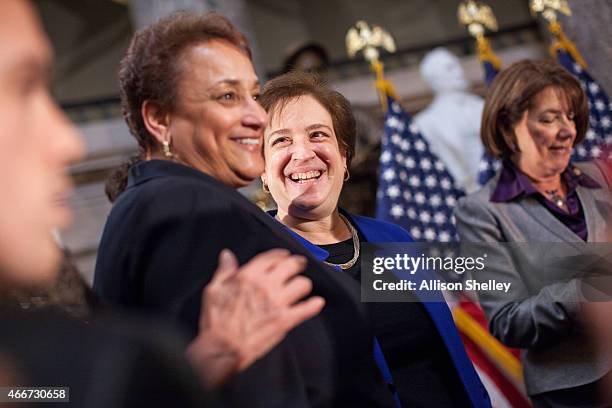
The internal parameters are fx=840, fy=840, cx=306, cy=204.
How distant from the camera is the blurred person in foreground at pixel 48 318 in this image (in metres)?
0.82

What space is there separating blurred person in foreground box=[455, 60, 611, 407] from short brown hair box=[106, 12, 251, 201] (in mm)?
1034

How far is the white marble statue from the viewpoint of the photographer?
4965 mm

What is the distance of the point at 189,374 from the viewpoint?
0.86 meters

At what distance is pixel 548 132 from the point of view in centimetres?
218

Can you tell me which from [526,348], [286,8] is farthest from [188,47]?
[286,8]

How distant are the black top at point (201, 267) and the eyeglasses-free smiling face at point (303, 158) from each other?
16.4 inches

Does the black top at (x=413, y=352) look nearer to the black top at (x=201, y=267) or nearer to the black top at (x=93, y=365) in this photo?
the black top at (x=201, y=267)

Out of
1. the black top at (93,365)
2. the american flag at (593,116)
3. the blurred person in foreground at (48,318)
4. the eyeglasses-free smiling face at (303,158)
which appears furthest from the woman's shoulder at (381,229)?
the american flag at (593,116)

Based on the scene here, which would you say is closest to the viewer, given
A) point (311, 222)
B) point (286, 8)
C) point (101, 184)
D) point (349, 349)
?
point (349, 349)

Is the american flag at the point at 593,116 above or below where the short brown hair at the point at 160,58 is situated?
below

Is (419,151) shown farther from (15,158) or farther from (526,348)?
(15,158)

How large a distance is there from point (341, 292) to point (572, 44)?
3.17m

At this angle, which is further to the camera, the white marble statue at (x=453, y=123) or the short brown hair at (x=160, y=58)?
the white marble statue at (x=453, y=123)

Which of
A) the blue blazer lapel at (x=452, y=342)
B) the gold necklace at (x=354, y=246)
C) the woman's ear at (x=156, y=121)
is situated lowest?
the blue blazer lapel at (x=452, y=342)
